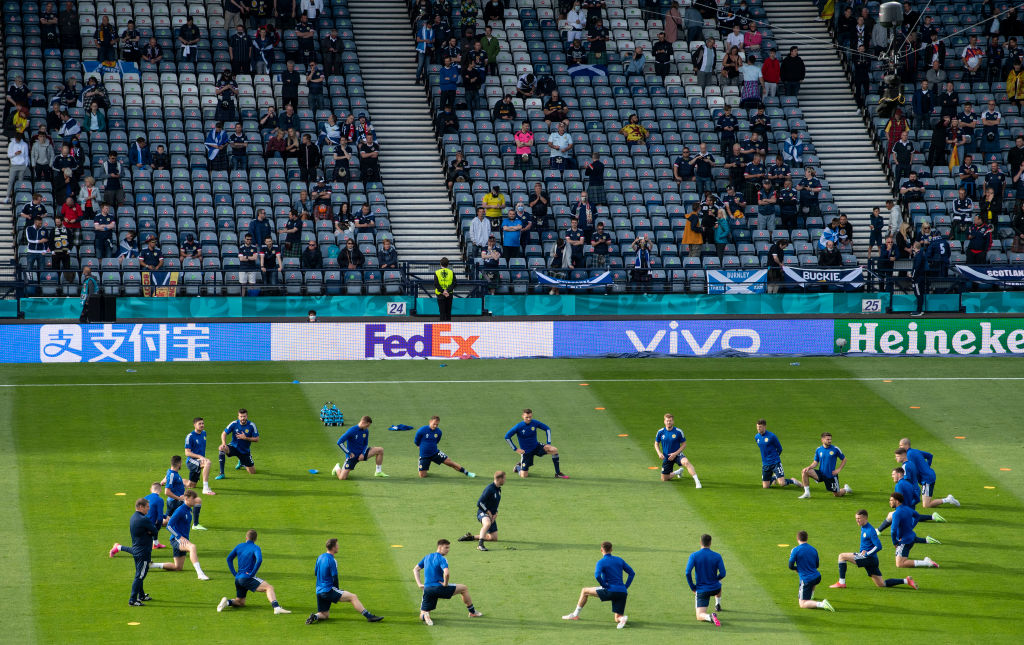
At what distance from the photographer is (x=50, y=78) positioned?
44.2 metres

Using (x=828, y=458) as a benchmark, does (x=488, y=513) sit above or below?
below

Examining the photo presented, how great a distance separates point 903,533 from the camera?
22781mm

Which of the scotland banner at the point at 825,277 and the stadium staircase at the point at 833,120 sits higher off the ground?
the stadium staircase at the point at 833,120

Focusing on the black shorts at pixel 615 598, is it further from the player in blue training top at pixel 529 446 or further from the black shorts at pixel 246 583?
the player in blue training top at pixel 529 446

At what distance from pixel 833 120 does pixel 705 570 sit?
3237 cm

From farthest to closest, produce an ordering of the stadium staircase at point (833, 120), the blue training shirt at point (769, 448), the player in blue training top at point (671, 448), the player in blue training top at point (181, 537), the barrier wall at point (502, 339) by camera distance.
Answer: the stadium staircase at point (833, 120) → the barrier wall at point (502, 339) → the player in blue training top at point (671, 448) → the blue training shirt at point (769, 448) → the player in blue training top at point (181, 537)

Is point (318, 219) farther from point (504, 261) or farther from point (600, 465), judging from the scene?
point (600, 465)

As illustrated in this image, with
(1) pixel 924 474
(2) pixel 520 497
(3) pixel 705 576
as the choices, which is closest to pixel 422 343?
Result: (2) pixel 520 497

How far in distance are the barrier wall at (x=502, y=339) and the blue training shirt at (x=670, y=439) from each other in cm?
1120

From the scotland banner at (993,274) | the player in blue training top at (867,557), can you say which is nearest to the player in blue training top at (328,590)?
the player in blue training top at (867,557)

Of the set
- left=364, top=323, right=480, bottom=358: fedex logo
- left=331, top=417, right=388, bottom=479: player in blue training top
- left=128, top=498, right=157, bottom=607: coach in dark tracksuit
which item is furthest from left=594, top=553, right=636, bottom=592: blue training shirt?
left=364, top=323, right=480, bottom=358: fedex logo

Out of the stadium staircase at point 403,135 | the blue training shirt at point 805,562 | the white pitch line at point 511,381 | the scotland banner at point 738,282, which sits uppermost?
the stadium staircase at point 403,135

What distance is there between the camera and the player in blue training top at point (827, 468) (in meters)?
26.8

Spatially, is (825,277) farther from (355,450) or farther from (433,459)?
(355,450)
